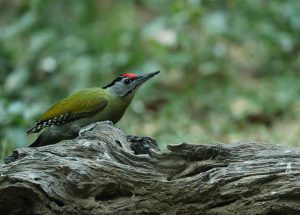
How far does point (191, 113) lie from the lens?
9.82m

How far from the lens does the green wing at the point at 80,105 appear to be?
5.77 m

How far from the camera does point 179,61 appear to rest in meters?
10.5

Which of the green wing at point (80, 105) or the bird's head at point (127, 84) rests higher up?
the bird's head at point (127, 84)

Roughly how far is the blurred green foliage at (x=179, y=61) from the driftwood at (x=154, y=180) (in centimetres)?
419

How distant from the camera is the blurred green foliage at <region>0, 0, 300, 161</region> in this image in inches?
371

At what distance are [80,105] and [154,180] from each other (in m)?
Answer: 1.66

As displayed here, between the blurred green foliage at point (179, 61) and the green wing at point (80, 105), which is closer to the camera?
the green wing at point (80, 105)

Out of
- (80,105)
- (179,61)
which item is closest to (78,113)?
(80,105)

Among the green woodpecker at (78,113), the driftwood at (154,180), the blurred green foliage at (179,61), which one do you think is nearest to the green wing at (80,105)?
the green woodpecker at (78,113)

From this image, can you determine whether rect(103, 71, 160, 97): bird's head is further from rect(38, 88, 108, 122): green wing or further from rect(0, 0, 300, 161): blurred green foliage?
rect(0, 0, 300, 161): blurred green foliage

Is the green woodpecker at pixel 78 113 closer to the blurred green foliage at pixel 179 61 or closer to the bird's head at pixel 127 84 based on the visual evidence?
the bird's head at pixel 127 84

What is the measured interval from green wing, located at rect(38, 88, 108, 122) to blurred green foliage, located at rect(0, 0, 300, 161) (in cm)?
283

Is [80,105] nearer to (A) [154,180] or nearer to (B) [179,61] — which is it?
(A) [154,180]

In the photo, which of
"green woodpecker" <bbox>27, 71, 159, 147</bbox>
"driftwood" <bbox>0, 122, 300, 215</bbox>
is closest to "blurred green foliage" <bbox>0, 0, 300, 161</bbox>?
"green woodpecker" <bbox>27, 71, 159, 147</bbox>
